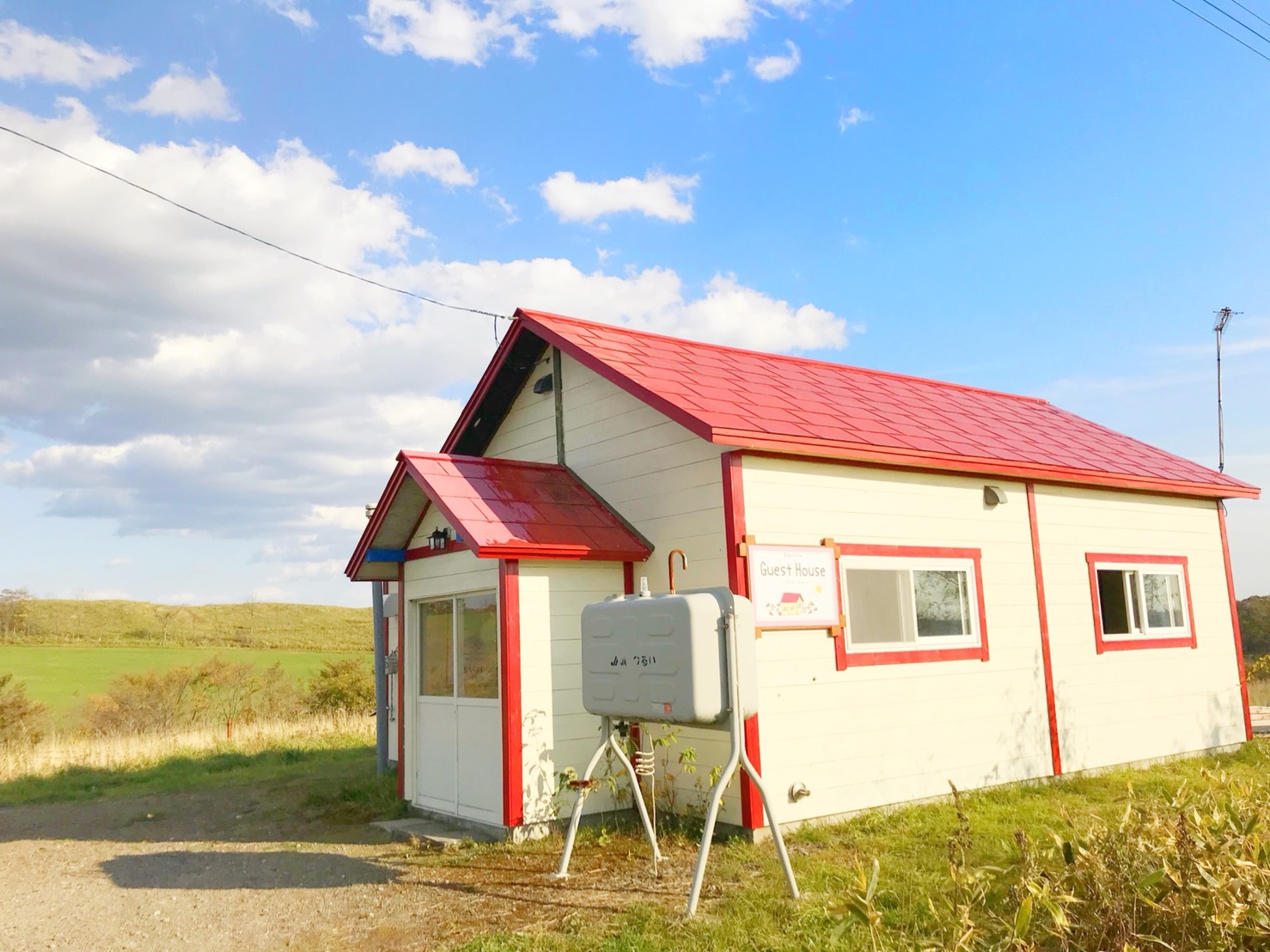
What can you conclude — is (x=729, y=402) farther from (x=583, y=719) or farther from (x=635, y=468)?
(x=583, y=719)

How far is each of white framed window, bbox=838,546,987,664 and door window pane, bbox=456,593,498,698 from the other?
128 inches

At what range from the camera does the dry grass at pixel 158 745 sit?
1495 cm

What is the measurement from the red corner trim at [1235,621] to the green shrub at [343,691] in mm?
17635

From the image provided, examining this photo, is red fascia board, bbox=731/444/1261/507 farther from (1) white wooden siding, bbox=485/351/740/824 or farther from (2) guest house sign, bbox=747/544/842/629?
(2) guest house sign, bbox=747/544/842/629

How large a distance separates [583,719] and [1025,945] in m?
4.88

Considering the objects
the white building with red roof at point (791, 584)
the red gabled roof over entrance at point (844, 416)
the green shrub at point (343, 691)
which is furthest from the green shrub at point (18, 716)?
the red gabled roof over entrance at point (844, 416)

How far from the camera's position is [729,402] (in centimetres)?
930

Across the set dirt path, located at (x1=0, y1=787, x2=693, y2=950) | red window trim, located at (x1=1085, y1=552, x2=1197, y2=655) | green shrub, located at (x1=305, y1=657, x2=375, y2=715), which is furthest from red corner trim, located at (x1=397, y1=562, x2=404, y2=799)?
green shrub, located at (x1=305, y1=657, x2=375, y2=715)

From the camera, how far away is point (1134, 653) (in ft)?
37.7

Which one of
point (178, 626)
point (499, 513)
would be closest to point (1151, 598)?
point (499, 513)

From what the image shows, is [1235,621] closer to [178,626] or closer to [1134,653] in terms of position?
[1134,653]

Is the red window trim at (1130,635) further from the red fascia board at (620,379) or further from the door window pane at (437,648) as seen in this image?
the door window pane at (437,648)

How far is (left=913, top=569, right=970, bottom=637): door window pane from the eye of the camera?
9.59m

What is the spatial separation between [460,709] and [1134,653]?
26.3 feet
